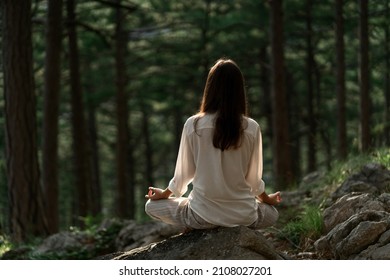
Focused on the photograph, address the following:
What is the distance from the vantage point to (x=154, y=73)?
719 inches

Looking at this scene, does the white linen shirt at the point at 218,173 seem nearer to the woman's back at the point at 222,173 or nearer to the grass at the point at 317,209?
the woman's back at the point at 222,173

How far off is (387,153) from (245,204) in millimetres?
3915

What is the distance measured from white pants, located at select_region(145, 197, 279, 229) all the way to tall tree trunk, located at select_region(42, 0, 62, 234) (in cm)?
619

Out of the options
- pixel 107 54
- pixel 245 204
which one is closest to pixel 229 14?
pixel 107 54

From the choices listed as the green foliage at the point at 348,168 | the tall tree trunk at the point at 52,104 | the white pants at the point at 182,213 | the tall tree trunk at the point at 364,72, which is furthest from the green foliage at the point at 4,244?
the tall tree trunk at the point at 364,72

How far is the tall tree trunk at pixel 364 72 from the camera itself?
1149 centimetres

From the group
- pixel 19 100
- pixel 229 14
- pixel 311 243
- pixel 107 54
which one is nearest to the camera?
pixel 311 243

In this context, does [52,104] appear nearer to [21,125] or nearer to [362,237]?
[21,125]

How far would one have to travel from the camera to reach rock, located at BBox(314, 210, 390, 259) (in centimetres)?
520

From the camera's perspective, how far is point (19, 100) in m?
9.12

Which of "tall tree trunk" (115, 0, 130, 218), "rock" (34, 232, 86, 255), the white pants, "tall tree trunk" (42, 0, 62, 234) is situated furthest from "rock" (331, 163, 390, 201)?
"tall tree trunk" (115, 0, 130, 218)

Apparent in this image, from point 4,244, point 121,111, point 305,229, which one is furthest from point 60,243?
point 121,111

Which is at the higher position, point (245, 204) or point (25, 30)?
point (25, 30)
